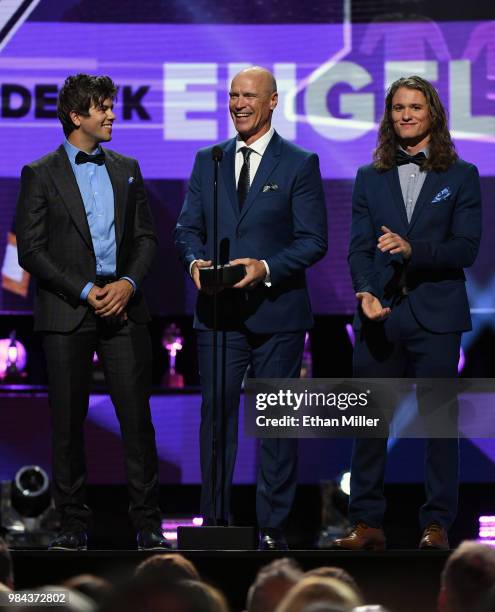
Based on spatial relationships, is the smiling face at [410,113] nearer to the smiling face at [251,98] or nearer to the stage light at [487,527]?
the smiling face at [251,98]

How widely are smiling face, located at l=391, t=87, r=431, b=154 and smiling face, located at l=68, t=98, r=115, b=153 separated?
108 centimetres

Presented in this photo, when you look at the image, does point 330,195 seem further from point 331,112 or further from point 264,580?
point 264,580

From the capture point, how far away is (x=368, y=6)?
6598 mm

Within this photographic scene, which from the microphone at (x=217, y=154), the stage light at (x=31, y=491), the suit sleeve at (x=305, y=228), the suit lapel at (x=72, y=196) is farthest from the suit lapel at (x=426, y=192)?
the stage light at (x=31, y=491)

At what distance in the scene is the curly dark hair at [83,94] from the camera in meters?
4.70

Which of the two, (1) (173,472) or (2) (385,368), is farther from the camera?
(1) (173,472)

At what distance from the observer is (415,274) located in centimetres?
475

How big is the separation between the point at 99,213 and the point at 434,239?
1275mm

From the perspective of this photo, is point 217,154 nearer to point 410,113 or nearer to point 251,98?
point 251,98

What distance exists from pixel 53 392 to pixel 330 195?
8.21 feet

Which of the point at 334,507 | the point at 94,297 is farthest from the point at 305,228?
the point at 334,507

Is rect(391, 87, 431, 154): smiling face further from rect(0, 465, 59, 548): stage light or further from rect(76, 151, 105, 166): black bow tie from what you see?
rect(0, 465, 59, 548): stage light

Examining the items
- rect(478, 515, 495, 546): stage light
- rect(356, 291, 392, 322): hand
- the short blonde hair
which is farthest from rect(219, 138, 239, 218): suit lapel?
the short blonde hair

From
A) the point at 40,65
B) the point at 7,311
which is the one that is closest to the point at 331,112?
the point at 40,65
